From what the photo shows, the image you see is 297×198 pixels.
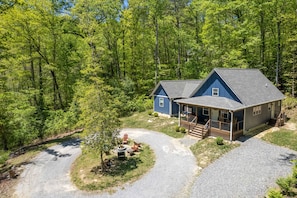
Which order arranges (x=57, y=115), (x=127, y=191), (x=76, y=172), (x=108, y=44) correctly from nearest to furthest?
(x=127, y=191)
(x=76, y=172)
(x=57, y=115)
(x=108, y=44)

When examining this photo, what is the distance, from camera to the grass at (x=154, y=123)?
19.9 m

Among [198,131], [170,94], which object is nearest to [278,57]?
[170,94]

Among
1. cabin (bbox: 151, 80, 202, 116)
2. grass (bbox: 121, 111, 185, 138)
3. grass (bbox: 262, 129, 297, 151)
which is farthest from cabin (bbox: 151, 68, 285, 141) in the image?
cabin (bbox: 151, 80, 202, 116)

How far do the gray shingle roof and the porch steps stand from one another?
392cm

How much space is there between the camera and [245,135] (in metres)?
16.7

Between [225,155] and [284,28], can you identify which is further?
[284,28]

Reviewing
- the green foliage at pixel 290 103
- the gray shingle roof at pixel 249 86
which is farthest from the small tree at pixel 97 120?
the green foliage at pixel 290 103

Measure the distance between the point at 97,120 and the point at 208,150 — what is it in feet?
26.7

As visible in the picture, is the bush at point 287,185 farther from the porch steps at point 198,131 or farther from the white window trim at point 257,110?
the white window trim at point 257,110

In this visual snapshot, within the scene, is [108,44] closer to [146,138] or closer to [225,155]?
[146,138]

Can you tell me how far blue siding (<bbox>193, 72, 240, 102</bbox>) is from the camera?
1767 centimetres

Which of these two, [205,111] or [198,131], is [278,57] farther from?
[198,131]

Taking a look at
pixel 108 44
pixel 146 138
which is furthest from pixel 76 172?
pixel 108 44

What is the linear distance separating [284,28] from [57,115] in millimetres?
29635
